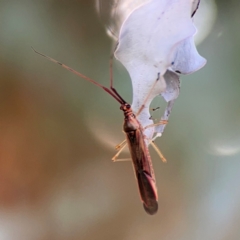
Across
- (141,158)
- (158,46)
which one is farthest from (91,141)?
(158,46)

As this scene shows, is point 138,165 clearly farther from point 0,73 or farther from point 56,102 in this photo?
point 0,73

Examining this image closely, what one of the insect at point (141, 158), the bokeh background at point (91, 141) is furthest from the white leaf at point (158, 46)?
the bokeh background at point (91, 141)

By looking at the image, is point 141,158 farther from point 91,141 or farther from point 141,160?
point 91,141

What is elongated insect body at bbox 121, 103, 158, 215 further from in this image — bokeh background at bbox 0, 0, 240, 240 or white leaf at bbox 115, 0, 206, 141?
bokeh background at bbox 0, 0, 240, 240

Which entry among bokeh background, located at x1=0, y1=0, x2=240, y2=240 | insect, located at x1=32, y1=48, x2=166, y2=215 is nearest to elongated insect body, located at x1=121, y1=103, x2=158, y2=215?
insect, located at x1=32, y1=48, x2=166, y2=215

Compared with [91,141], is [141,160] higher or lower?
lower

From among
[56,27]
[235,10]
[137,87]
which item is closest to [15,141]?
[56,27]
